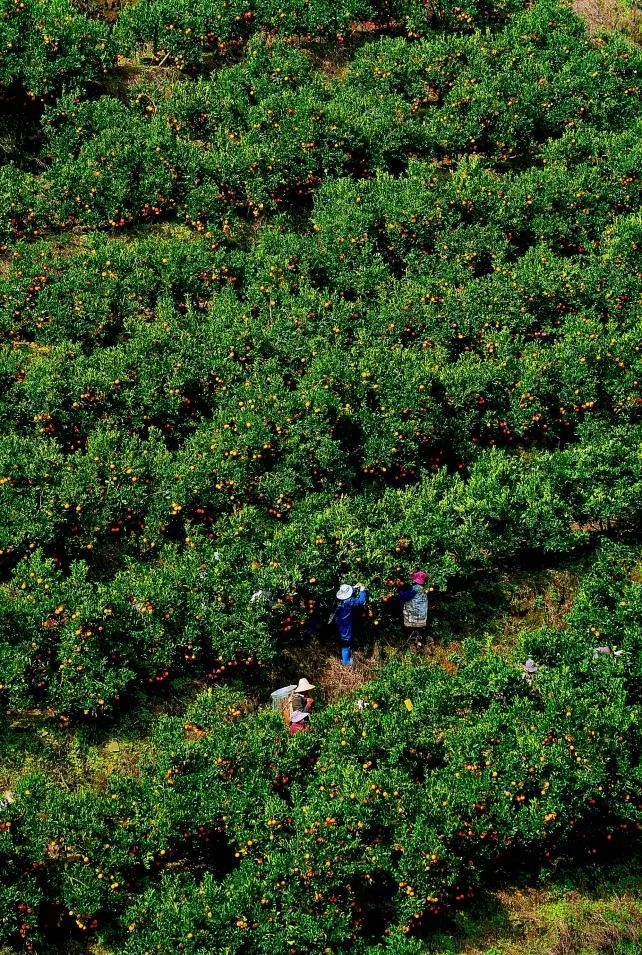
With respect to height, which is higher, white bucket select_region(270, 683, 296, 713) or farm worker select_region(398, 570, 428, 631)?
farm worker select_region(398, 570, 428, 631)

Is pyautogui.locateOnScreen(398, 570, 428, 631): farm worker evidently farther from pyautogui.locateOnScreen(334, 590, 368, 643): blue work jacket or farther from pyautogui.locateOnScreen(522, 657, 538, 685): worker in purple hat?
pyautogui.locateOnScreen(522, 657, 538, 685): worker in purple hat

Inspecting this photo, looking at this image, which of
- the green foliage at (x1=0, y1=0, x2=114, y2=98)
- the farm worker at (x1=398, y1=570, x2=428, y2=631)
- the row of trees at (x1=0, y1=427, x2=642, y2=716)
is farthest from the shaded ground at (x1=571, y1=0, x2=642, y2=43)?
the farm worker at (x1=398, y1=570, x2=428, y2=631)

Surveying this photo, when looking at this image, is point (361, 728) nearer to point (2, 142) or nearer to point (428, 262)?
point (428, 262)

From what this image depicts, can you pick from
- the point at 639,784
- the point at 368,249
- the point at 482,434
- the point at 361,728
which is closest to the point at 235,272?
the point at 368,249

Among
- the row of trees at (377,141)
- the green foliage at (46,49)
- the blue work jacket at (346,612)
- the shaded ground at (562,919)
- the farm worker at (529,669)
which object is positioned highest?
the green foliage at (46,49)

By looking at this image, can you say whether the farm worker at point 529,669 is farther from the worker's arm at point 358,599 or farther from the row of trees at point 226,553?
the worker's arm at point 358,599

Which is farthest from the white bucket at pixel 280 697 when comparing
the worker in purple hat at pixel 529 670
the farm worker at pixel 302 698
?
the worker in purple hat at pixel 529 670

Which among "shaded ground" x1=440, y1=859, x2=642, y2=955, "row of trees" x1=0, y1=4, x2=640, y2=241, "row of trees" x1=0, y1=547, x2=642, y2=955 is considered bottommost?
"shaded ground" x1=440, y1=859, x2=642, y2=955
